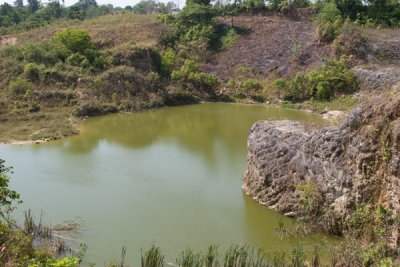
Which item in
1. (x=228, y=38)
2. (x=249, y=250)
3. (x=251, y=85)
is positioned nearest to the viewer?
(x=249, y=250)

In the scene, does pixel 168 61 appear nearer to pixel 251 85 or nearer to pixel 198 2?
pixel 251 85

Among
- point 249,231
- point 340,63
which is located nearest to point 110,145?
point 249,231

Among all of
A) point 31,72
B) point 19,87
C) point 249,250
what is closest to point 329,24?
point 31,72

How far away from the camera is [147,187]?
1559cm

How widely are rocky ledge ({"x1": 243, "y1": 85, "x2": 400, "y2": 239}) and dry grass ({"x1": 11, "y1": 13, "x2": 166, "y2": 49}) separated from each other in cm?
2194

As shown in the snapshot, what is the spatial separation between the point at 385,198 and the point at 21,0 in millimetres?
78375

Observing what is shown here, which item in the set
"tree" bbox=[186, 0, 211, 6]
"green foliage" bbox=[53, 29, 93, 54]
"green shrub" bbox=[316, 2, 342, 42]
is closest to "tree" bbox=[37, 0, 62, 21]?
"tree" bbox=[186, 0, 211, 6]

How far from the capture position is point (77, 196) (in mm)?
14844

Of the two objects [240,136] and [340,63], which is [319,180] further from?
[340,63]

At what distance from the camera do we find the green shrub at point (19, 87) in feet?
91.2

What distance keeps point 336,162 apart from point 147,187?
6384 mm

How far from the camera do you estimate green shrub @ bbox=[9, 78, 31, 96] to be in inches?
1094

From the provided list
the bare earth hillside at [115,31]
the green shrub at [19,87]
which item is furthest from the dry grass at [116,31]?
the green shrub at [19,87]

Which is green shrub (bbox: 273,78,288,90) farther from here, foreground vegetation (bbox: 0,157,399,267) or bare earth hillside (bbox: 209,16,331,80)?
foreground vegetation (bbox: 0,157,399,267)
